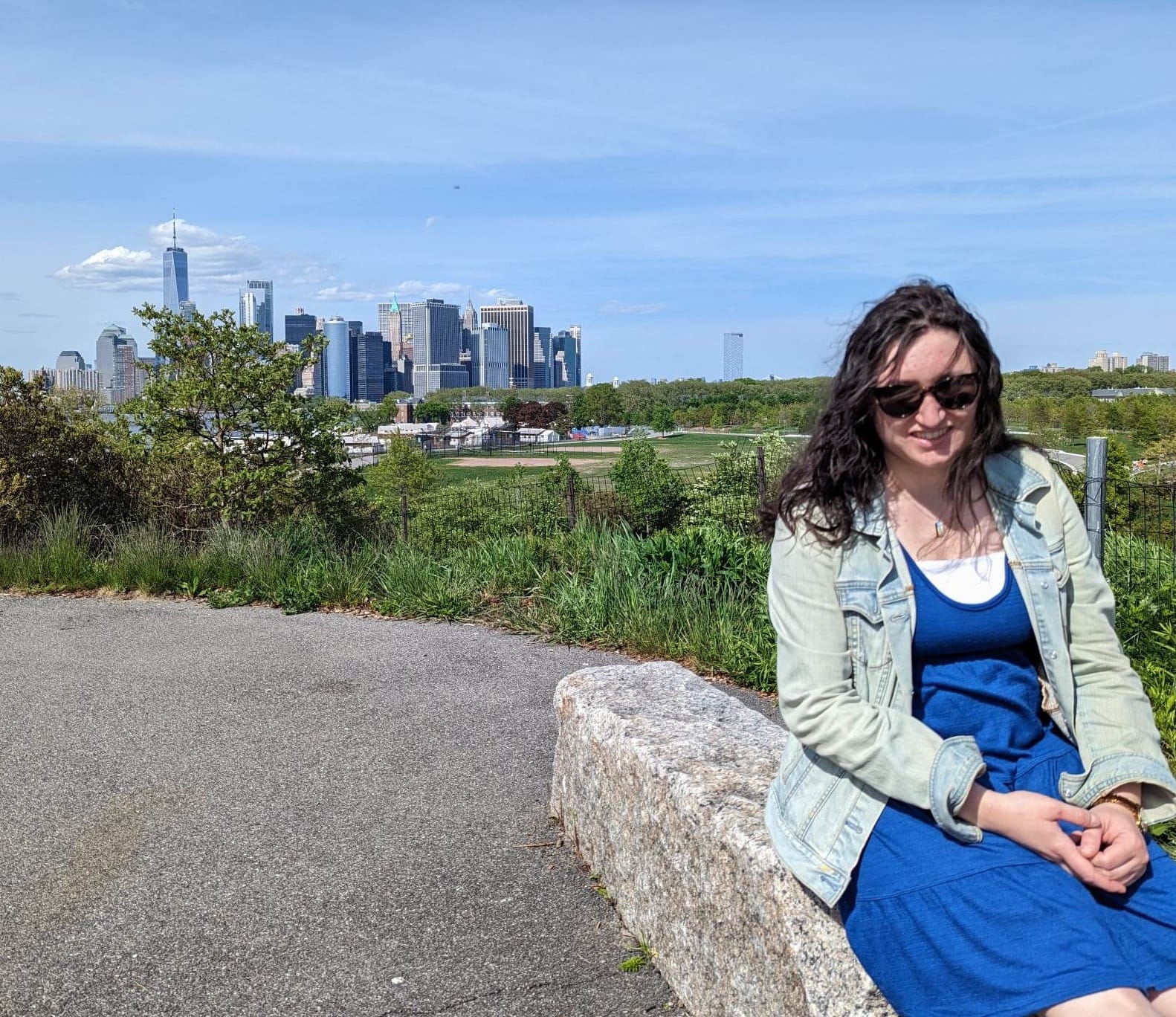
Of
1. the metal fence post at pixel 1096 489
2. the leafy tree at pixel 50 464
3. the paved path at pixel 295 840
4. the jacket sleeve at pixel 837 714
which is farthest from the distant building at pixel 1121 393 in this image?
the jacket sleeve at pixel 837 714

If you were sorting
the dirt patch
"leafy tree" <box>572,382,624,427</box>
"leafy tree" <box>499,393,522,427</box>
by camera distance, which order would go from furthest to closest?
"leafy tree" <box>499,393,522,427</box>
"leafy tree" <box>572,382,624,427</box>
the dirt patch

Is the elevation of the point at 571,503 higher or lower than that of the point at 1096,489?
lower

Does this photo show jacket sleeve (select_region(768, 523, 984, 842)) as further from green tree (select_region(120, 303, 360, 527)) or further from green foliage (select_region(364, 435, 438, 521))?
green foliage (select_region(364, 435, 438, 521))

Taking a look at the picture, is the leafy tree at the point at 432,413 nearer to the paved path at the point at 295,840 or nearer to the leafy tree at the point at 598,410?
the leafy tree at the point at 598,410

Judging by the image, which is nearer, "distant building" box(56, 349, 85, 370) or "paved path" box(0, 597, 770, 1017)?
"paved path" box(0, 597, 770, 1017)

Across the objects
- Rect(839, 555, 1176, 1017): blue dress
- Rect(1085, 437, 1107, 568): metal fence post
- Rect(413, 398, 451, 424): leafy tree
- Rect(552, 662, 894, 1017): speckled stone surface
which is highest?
Rect(1085, 437, 1107, 568): metal fence post

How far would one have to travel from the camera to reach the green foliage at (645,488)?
42.6 ft

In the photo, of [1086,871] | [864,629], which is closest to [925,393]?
[864,629]

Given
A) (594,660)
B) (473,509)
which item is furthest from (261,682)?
(473,509)

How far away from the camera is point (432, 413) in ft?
Result: 454

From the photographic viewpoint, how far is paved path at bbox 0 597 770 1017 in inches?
125

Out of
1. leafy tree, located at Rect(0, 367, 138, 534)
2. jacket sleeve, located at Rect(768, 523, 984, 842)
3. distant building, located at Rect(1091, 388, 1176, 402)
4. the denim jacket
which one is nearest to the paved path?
the denim jacket

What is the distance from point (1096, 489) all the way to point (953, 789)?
4285 mm

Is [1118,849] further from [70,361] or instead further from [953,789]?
[70,361]
